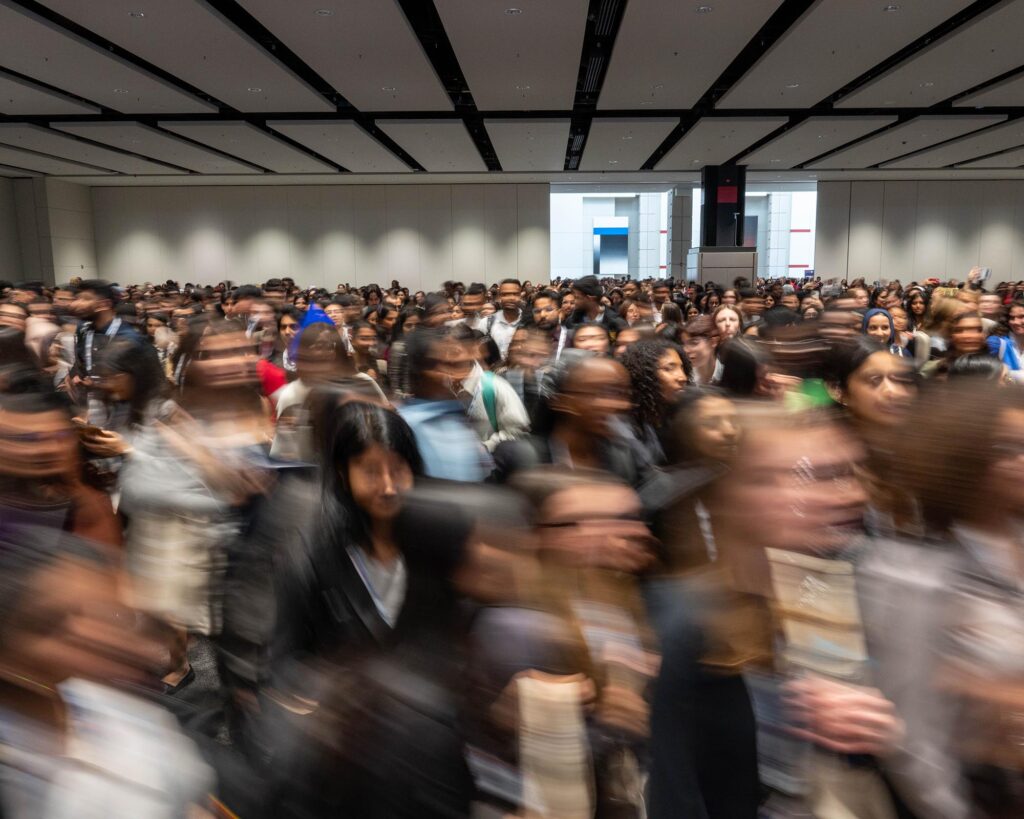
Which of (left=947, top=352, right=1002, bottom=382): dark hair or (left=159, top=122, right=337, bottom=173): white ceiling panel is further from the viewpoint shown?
(left=159, top=122, right=337, bottom=173): white ceiling panel

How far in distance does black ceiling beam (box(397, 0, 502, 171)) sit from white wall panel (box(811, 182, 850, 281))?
11348 millimetres

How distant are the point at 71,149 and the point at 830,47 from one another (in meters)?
13.8

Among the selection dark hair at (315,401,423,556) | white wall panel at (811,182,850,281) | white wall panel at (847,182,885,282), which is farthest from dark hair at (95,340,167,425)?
white wall panel at (847,182,885,282)

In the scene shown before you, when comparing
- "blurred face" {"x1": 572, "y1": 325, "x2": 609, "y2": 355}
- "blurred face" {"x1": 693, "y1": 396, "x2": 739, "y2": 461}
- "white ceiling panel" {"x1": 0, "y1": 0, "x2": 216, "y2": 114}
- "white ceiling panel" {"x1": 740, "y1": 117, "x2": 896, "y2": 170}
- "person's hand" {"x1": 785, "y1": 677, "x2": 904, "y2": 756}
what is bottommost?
"person's hand" {"x1": 785, "y1": 677, "x2": 904, "y2": 756}

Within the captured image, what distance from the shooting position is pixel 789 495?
1.52 m

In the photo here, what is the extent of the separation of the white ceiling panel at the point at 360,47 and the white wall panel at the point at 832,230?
550 inches

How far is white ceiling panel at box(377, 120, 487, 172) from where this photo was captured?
528 inches

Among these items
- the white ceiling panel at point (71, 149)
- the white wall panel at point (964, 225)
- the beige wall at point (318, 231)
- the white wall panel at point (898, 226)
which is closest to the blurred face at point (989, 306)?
the white ceiling panel at point (71, 149)

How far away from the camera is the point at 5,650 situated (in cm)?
119

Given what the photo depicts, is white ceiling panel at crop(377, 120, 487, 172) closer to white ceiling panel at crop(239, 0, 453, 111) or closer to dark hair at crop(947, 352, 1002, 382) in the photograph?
white ceiling panel at crop(239, 0, 453, 111)

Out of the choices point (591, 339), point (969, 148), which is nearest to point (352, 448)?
point (591, 339)

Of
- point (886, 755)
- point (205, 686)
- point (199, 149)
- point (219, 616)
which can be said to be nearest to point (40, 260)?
point (199, 149)

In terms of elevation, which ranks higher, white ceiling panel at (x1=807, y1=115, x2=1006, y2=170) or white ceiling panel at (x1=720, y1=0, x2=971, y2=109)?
white ceiling panel at (x1=720, y1=0, x2=971, y2=109)

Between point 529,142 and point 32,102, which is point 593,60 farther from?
point 32,102
